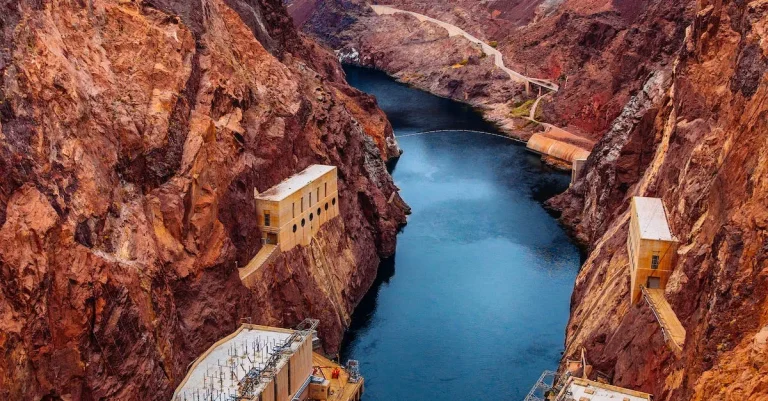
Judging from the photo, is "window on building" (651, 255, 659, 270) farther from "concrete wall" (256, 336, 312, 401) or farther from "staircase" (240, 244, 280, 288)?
"staircase" (240, 244, 280, 288)

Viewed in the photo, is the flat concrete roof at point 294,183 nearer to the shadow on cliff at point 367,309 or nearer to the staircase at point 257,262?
the staircase at point 257,262

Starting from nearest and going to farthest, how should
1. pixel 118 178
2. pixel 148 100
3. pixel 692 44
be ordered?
1. pixel 118 178
2. pixel 148 100
3. pixel 692 44

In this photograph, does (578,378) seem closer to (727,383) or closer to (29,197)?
(727,383)

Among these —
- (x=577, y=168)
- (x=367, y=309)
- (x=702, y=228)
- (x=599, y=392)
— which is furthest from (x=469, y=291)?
(x=577, y=168)

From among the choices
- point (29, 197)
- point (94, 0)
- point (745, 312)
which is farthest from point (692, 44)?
point (29, 197)

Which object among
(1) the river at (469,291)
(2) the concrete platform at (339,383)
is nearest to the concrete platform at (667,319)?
(1) the river at (469,291)

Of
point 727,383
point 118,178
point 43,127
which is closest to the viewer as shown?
point 727,383

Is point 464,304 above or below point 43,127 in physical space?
below
